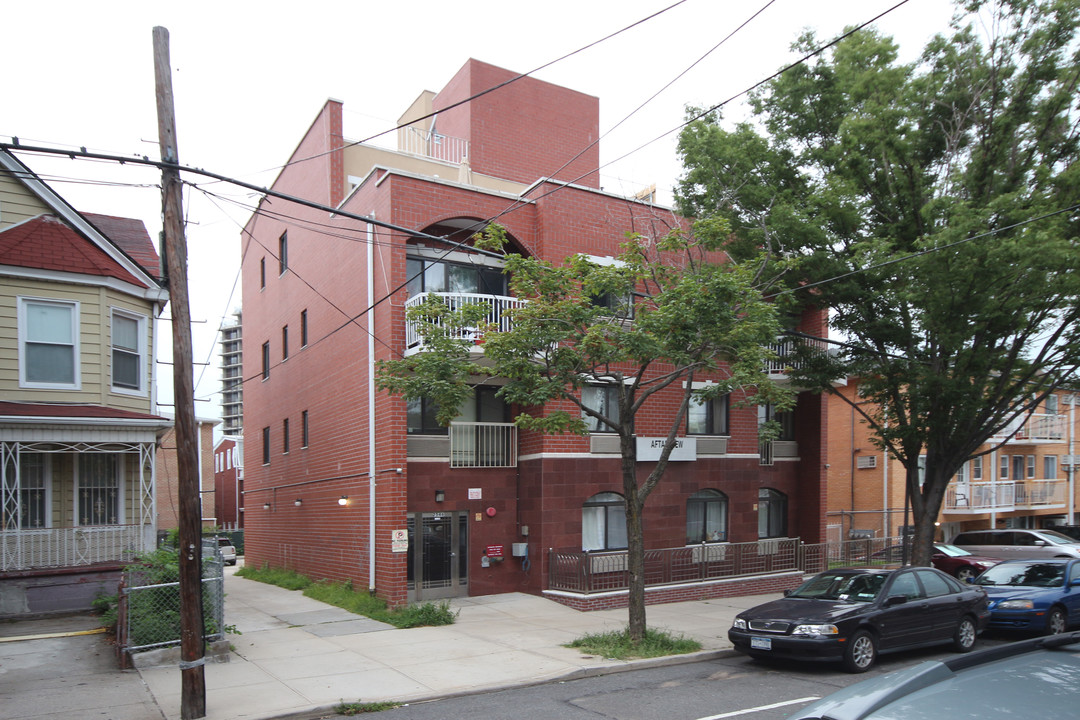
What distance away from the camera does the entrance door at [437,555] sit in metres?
17.7

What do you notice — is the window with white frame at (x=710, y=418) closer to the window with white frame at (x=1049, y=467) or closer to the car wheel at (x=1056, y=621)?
the car wheel at (x=1056, y=621)

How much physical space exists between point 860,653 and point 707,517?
10164 millimetres

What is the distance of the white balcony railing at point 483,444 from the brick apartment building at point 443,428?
36 millimetres

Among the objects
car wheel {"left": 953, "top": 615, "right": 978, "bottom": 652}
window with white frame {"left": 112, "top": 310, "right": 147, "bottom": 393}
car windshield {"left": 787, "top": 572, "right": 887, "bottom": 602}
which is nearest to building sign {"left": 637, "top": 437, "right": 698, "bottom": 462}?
car windshield {"left": 787, "top": 572, "right": 887, "bottom": 602}

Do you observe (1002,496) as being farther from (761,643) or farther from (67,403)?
(67,403)

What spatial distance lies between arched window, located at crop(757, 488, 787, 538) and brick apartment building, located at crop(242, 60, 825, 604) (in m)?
0.05

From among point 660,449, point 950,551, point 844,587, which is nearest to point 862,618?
point 844,587

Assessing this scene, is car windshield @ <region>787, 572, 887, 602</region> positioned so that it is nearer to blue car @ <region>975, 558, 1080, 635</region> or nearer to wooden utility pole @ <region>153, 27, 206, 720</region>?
blue car @ <region>975, 558, 1080, 635</region>

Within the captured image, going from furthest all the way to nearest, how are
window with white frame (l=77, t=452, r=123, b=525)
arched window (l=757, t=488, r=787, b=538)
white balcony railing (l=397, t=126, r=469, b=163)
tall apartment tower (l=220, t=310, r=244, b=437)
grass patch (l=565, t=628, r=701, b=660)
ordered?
tall apartment tower (l=220, t=310, r=244, b=437), arched window (l=757, t=488, r=787, b=538), white balcony railing (l=397, t=126, r=469, b=163), window with white frame (l=77, t=452, r=123, b=525), grass patch (l=565, t=628, r=701, b=660)

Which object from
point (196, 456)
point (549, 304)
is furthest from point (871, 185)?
point (196, 456)

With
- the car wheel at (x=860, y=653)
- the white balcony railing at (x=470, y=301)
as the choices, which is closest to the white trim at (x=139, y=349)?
the white balcony railing at (x=470, y=301)

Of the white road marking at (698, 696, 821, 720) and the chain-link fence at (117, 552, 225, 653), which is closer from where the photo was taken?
the white road marking at (698, 696, 821, 720)

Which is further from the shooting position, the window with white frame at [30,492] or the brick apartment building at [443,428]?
the brick apartment building at [443,428]

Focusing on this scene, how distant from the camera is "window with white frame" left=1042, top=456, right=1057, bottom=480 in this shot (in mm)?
41531
